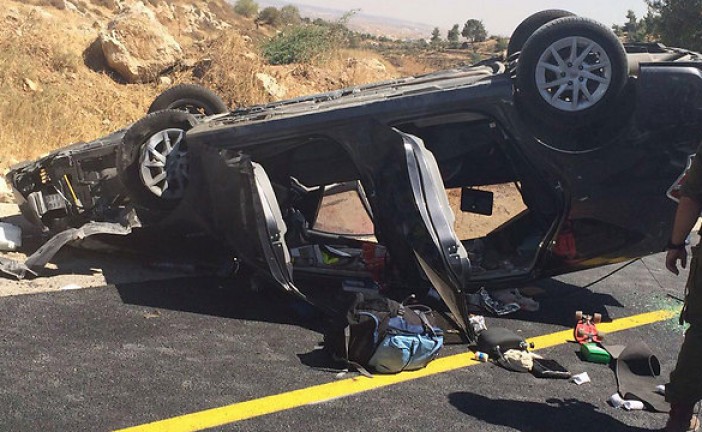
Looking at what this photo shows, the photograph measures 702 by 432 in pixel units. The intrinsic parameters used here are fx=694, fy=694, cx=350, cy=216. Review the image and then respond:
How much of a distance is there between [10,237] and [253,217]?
Result: 2.41m

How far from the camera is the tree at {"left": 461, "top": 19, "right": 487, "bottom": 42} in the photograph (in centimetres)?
5709

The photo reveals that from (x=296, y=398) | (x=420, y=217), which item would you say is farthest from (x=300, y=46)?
(x=296, y=398)

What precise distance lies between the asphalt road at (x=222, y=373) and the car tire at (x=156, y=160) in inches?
27.9

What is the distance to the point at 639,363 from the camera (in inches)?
165

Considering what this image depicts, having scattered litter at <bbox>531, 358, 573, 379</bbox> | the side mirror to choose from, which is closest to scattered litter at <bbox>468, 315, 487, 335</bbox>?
scattered litter at <bbox>531, 358, 573, 379</bbox>

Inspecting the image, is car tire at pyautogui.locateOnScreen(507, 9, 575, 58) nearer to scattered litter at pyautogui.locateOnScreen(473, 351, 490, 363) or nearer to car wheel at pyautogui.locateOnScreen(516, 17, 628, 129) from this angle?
car wheel at pyautogui.locateOnScreen(516, 17, 628, 129)

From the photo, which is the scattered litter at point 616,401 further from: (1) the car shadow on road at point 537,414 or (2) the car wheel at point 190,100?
(2) the car wheel at point 190,100

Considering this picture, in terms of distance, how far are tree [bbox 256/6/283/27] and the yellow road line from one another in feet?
99.1

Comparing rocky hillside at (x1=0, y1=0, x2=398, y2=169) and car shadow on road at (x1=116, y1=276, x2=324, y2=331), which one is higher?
rocky hillside at (x1=0, y1=0, x2=398, y2=169)

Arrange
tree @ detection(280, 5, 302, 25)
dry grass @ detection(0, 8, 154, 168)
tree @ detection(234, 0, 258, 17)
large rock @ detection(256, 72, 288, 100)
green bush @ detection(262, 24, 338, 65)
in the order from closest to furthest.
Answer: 1. dry grass @ detection(0, 8, 154, 168)
2. large rock @ detection(256, 72, 288, 100)
3. green bush @ detection(262, 24, 338, 65)
4. tree @ detection(280, 5, 302, 25)
5. tree @ detection(234, 0, 258, 17)

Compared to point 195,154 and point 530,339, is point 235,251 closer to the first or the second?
point 195,154

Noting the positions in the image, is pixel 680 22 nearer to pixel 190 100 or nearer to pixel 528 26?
pixel 528 26

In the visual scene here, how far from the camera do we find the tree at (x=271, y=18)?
32812 millimetres

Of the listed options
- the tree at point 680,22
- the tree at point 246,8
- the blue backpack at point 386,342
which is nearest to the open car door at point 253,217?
the blue backpack at point 386,342
